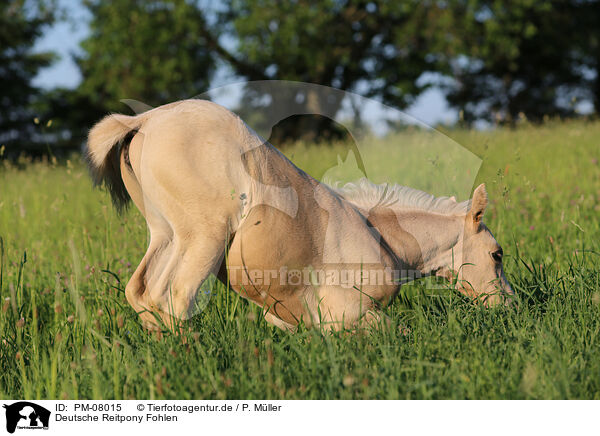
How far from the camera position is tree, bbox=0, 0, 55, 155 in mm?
20794

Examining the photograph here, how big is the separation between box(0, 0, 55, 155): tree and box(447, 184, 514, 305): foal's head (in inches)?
849

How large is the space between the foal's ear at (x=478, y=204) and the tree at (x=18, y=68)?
21608mm

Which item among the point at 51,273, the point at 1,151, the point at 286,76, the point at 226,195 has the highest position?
the point at 286,76

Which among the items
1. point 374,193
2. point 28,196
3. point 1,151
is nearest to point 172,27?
point 28,196

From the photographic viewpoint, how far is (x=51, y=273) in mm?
4172

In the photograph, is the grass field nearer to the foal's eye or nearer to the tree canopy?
the foal's eye

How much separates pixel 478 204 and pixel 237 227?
1.54 m

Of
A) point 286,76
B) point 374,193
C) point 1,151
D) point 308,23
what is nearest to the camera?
point 374,193

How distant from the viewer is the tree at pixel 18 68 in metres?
20.8

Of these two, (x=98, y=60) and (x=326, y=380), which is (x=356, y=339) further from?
(x=98, y=60)

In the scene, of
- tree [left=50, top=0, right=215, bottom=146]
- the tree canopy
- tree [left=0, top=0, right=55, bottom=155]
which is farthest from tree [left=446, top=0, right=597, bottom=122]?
tree [left=0, top=0, right=55, bottom=155]

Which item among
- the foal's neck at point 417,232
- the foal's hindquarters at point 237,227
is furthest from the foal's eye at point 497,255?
the foal's hindquarters at point 237,227

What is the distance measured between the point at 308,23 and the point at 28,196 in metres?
12.5

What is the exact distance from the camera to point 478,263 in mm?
3283
